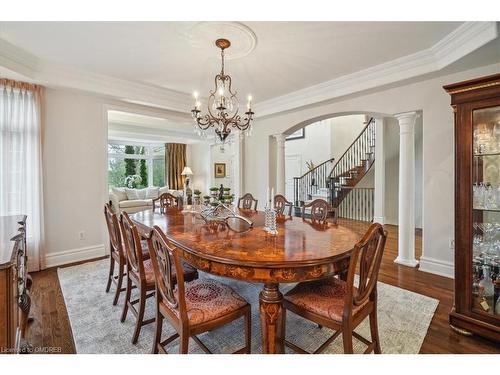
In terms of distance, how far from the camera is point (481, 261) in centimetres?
194

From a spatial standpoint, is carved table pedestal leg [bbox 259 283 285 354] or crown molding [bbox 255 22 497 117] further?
crown molding [bbox 255 22 497 117]

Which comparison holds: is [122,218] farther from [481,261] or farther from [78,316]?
[481,261]

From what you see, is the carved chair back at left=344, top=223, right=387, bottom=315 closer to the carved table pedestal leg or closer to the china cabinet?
the carved table pedestal leg

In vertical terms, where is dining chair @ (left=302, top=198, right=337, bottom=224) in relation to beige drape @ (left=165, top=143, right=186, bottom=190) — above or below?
below

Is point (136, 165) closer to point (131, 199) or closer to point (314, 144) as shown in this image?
point (131, 199)

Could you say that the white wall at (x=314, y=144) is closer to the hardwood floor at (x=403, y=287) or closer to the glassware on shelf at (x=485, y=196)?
the hardwood floor at (x=403, y=287)

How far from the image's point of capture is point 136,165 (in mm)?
8625

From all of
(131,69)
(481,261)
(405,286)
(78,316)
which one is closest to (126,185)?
(131,69)

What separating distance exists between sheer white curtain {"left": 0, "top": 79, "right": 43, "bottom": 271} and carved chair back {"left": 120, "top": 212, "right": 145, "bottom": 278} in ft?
6.89

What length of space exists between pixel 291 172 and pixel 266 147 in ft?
13.7

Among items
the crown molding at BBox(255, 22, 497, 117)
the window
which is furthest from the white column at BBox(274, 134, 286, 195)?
the window

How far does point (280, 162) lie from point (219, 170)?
4.23 meters

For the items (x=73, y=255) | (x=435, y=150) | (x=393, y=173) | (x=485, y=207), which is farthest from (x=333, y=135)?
(x=73, y=255)

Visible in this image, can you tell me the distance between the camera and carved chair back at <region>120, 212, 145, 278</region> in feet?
5.83
